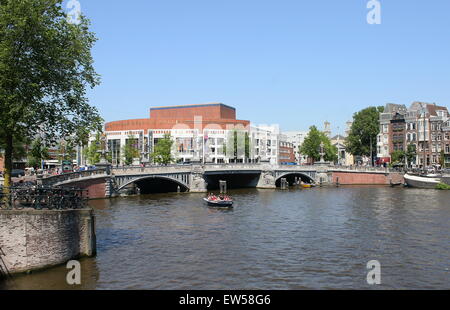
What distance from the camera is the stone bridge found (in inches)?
2638

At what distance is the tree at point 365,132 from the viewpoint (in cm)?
14100

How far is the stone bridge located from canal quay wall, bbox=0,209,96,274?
28662 millimetres

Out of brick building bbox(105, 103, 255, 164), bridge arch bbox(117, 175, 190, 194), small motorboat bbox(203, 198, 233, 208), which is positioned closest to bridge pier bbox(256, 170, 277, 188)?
bridge arch bbox(117, 175, 190, 194)

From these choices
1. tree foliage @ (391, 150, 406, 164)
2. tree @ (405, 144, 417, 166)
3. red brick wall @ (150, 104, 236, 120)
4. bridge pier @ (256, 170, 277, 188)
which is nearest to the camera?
bridge pier @ (256, 170, 277, 188)

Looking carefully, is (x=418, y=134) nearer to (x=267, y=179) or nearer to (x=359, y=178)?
(x=359, y=178)

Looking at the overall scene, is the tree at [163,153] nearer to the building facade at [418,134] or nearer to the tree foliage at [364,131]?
the tree foliage at [364,131]

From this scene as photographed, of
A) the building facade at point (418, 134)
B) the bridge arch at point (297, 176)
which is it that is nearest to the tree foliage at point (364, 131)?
the building facade at point (418, 134)

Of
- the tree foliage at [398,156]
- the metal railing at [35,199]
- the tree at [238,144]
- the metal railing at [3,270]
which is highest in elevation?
the tree at [238,144]

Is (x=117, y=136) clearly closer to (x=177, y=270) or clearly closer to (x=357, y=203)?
(x=357, y=203)

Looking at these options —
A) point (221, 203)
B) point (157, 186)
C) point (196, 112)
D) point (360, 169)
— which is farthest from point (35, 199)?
point (196, 112)

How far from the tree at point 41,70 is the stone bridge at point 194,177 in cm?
2271

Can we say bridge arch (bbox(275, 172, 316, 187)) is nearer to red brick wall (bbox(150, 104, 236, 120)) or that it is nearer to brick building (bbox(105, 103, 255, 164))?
brick building (bbox(105, 103, 255, 164))

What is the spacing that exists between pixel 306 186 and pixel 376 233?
61756 mm
